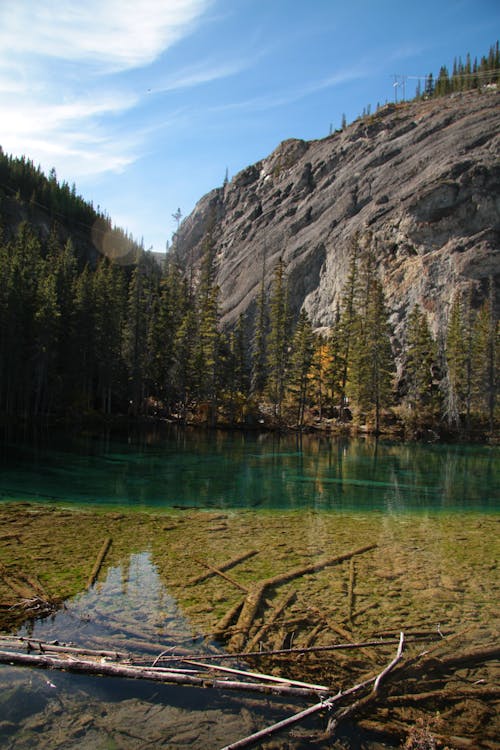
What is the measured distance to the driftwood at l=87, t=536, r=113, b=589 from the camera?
10.1 metres

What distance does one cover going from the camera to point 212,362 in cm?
6106

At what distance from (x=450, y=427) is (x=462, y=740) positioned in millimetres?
55594

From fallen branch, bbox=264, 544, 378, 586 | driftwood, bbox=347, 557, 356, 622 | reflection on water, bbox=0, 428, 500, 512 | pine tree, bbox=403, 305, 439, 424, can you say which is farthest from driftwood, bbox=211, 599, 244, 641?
pine tree, bbox=403, 305, 439, 424

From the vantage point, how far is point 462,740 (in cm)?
552

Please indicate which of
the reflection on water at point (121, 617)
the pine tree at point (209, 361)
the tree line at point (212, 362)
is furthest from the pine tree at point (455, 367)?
the reflection on water at point (121, 617)

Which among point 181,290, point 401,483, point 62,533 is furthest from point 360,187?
point 62,533

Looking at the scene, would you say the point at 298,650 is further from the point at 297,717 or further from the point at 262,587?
the point at 262,587

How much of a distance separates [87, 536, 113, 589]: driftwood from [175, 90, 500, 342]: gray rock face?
6222cm

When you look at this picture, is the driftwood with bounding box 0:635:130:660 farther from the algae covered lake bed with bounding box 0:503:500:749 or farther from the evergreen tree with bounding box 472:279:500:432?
the evergreen tree with bounding box 472:279:500:432

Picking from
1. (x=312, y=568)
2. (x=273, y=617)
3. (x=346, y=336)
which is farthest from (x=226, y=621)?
(x=346, y=336)

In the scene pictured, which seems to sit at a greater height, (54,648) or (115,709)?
(54,648)

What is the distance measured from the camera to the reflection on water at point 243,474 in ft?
66.8

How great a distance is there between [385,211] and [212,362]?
136 ft

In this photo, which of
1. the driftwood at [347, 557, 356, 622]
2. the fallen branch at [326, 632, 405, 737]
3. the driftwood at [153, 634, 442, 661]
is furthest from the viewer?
the driftwood at [347, 557, 356, 622]
